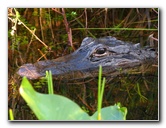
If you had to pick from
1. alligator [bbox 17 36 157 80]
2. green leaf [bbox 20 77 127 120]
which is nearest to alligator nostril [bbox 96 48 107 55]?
alligator [bbox 17 36 157 80]

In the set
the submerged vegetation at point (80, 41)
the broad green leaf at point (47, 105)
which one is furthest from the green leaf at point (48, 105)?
the submerged vegetation at point (80, 41)

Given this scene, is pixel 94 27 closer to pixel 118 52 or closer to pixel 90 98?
pixel 118 52

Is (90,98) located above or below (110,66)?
below

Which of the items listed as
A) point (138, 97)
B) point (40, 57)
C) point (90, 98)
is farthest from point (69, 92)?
point (138, 97)

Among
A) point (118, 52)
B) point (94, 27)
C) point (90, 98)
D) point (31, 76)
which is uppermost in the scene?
point (94, 27)

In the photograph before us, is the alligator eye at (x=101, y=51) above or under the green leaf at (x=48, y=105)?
above

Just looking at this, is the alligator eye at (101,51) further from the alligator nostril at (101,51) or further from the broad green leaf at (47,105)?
the broad green leaf at (47,105)
